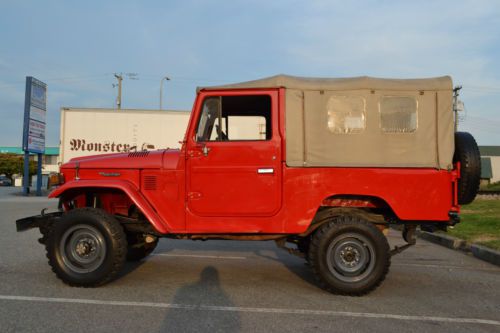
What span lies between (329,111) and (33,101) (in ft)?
90.4

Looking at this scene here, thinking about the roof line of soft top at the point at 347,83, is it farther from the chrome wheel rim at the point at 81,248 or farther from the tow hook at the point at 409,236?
the chrome wheel rim at the point at 81,248

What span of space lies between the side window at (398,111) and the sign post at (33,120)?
27178mm

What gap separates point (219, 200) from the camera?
17.4ft

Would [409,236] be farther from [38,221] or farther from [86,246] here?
[38,221]

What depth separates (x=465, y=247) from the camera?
8992 millimetres

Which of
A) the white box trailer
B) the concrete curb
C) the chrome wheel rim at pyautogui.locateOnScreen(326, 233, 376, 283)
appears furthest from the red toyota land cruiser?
the white box trailer

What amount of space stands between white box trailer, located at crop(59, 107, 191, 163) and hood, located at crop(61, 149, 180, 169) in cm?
1346

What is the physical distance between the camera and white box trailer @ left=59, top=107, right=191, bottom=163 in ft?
61.6

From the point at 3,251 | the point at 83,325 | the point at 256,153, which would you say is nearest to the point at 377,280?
the point at 256,153

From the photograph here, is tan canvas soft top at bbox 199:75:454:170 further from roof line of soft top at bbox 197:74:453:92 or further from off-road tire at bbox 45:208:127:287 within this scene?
off-road tire at bbox 45:208:127:287

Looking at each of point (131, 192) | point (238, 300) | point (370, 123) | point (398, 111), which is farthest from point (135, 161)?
point (398, 111)

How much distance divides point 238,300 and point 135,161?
2178mm

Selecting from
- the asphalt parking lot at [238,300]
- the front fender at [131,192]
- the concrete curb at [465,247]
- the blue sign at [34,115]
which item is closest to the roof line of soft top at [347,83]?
the front fender at [131,192]

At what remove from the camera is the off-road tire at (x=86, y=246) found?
5250 mm
